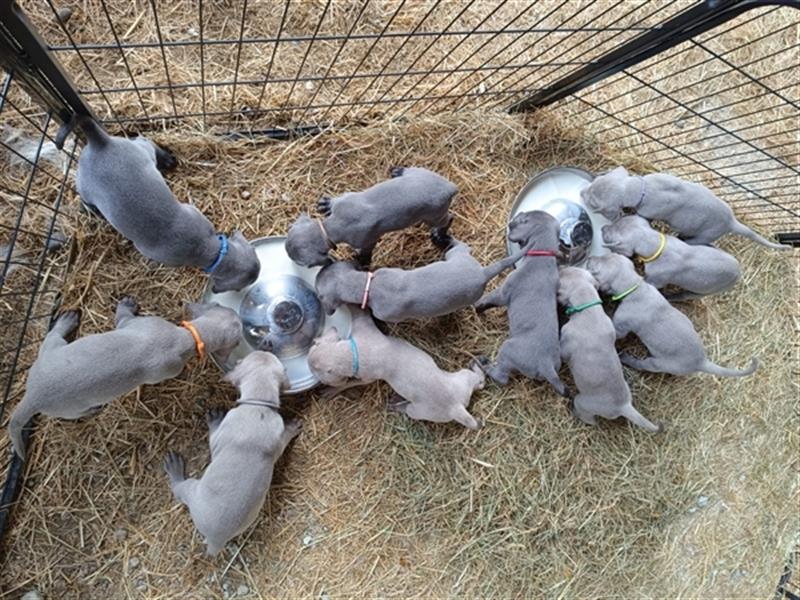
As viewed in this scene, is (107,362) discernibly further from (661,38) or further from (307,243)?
(661,38)

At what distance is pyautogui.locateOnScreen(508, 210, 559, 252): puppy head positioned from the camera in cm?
290

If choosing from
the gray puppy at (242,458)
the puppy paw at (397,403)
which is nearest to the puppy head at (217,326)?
the gray puppy at (242,458)

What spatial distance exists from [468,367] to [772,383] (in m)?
1.78

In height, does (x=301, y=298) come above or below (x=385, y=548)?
above

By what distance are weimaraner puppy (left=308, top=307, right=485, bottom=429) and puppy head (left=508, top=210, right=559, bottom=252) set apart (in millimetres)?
701

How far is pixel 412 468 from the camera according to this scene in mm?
3018

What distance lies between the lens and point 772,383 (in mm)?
3525

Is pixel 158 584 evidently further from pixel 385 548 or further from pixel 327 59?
pixel 327 59

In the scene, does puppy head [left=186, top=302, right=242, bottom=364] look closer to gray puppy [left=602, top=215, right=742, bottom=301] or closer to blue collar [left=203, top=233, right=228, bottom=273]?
blue collar [left=203, top=233, right=228, bottom=273]

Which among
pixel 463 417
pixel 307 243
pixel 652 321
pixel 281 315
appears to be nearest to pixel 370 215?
pixel 307 243

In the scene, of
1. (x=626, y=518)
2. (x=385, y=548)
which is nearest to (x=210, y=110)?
(x=385, y=548)

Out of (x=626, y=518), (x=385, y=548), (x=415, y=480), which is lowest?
(x=626, y=518)

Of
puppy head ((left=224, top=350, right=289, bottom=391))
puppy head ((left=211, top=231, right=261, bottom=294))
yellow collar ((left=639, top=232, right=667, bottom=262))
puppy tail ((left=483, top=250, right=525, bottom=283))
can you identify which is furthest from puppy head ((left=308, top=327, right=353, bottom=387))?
yellow collar ((left=639, top=232, right=667, bottom=262))

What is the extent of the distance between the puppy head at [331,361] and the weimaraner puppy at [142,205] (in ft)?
1.65
